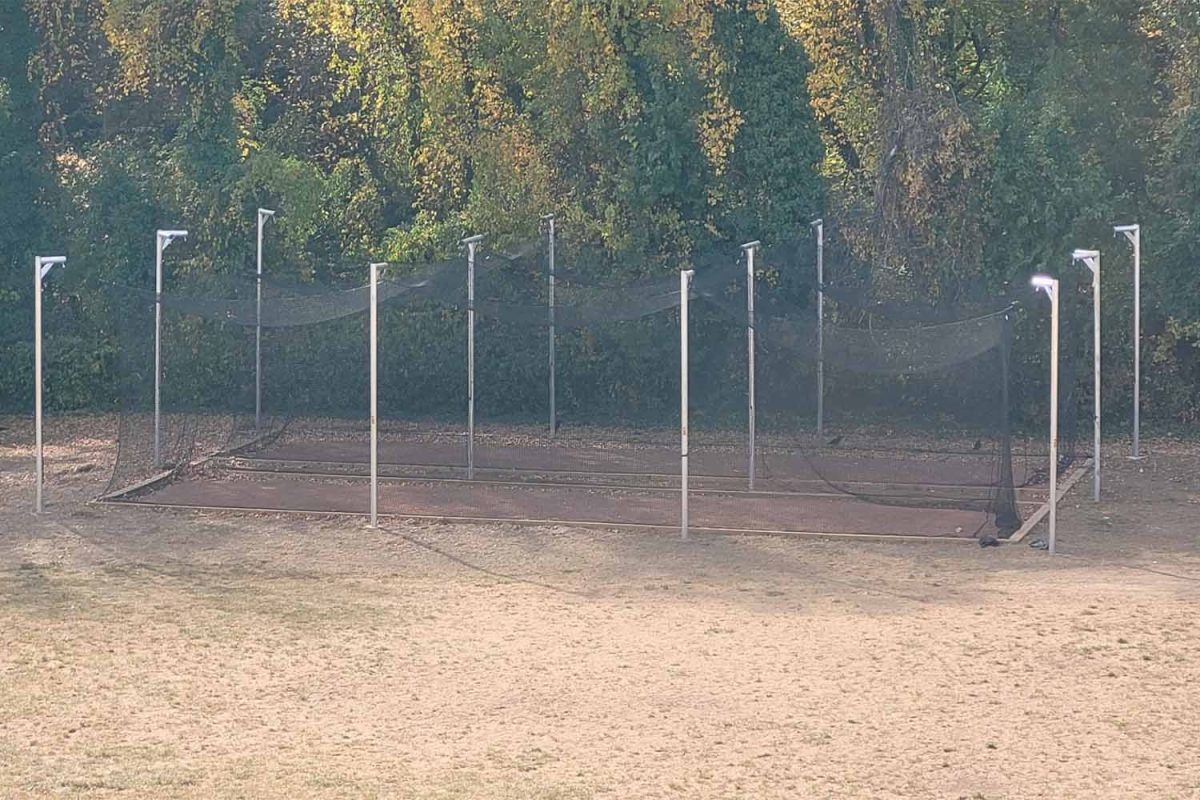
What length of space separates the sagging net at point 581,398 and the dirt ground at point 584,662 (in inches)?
63.3

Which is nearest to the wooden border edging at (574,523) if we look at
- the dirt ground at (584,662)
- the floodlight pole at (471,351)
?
the dirt ground at (584,662)

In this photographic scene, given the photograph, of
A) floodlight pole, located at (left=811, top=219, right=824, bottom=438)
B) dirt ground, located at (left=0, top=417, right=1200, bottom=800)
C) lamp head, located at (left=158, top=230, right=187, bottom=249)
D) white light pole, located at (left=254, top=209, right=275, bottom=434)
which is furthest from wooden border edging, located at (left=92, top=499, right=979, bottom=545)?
floodlight pole, located at (left=811, top=219, right=824, bottom=438)

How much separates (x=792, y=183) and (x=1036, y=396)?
409cm

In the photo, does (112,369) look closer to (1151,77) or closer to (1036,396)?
(1036,396)

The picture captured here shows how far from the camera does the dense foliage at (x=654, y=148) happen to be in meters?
21.2

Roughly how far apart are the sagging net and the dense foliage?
0.82m

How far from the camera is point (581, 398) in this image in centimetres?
2214

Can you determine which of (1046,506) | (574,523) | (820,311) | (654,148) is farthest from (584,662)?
(654,148)

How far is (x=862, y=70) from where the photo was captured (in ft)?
74.7

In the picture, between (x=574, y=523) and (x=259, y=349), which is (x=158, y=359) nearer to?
(x=259, y=349)

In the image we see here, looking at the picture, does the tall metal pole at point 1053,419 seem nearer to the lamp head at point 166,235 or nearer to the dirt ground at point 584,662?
the dirt ground at point 584,662

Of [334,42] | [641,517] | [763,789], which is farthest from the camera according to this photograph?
[334,42]

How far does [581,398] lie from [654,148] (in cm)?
329

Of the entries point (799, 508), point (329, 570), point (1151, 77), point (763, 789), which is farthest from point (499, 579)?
point (1151, 77)
